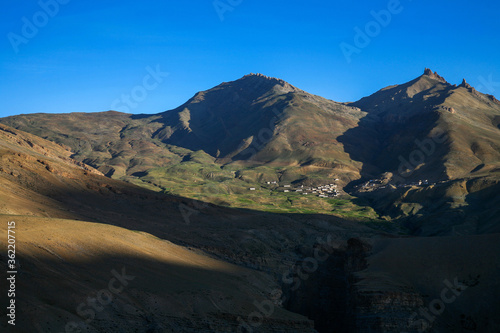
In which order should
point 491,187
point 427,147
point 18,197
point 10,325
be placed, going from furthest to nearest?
point 427,147
point 491,187
point 18,197
point 10,325

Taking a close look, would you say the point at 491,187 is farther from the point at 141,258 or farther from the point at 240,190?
the point at 141,258

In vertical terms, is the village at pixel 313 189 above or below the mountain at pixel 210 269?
above

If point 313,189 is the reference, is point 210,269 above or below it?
below

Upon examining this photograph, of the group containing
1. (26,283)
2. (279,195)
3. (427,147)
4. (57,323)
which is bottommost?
(57,323)

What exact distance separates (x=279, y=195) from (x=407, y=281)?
381 ft

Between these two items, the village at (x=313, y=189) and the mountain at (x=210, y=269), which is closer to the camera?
the mountain at (x=210, y=269)

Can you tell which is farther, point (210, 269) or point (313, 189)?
point (313, 189)

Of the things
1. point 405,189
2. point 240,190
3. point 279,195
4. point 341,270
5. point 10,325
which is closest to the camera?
point 10,325

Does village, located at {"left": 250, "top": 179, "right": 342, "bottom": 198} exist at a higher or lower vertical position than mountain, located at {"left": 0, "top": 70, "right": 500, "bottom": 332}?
higher

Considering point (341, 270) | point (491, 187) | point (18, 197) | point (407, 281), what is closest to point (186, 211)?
point (18, 197)

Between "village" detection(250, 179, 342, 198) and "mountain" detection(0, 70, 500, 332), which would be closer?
"mountain" detection(0, 70, 500, 332)

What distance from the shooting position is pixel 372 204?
141 metres

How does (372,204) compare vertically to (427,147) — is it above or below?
below

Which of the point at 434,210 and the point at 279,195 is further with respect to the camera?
the point at 279,195
